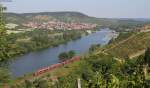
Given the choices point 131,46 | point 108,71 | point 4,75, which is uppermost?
point 4,75

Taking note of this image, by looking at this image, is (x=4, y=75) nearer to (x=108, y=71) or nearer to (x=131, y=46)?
(x=108, y=71)

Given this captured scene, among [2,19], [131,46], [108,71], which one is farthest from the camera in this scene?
[131,46]

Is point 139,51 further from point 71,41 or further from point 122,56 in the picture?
point 71,41

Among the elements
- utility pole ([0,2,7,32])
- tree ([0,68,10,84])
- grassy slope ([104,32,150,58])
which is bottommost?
grassy slope ([104,32,150,58])

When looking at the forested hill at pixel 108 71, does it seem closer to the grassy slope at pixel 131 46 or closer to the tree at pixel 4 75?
the grassy slope at pixel 131 46

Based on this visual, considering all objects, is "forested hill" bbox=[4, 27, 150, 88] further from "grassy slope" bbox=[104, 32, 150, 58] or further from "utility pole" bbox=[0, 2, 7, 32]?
"utility pole" bbox=[0, 2, 7, 32]

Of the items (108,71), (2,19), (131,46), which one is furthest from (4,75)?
(131,46)

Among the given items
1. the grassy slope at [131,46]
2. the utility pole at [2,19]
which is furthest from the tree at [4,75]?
the grassy slope at [131,46]

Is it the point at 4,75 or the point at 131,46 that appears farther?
the point at 131,46

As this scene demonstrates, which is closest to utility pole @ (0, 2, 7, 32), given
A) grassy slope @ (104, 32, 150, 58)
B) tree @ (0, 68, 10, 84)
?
tree @ (0, 68, 10, 84)

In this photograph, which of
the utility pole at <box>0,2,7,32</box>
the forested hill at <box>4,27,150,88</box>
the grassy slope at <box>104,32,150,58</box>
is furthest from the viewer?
the grassy slope at <box>104,32,150,58</box>

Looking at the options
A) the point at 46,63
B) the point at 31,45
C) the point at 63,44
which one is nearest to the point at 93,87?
the point at 46,63

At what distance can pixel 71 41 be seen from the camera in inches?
3615

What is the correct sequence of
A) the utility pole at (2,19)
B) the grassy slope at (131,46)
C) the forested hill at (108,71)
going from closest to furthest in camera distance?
the utility pole at (2,19), the forested hill at (108,71), the grassy slope at (131,46)
